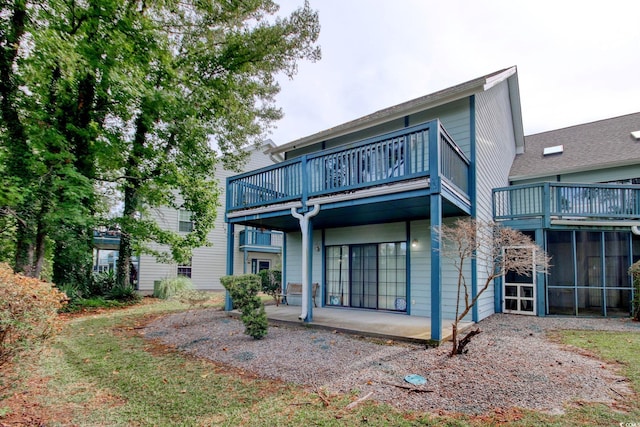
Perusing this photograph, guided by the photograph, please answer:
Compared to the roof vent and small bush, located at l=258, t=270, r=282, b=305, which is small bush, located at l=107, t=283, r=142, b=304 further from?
the roof vent

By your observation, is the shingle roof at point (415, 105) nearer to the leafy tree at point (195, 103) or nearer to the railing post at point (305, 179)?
the railing post at point (305, 179)

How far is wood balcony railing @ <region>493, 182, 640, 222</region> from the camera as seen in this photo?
30.0ft

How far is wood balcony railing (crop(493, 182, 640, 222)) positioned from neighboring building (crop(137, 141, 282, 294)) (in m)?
11.7

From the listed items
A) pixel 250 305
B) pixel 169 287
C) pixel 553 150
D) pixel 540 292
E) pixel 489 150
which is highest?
pixel 553 150

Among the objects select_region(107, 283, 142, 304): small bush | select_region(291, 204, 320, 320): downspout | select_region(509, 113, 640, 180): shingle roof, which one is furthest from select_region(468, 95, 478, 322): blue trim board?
select_region(107, 283, 142, 304): small bush

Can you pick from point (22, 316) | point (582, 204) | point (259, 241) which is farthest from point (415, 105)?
point (259, 241)

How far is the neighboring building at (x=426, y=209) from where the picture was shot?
7.04 metres

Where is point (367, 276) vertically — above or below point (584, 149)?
below

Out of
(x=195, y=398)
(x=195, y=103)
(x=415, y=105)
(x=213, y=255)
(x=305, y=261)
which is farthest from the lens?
(x=213, y=255)

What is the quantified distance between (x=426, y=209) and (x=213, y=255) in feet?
47.3

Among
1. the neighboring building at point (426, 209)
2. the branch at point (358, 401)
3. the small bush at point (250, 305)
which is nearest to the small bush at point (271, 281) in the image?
the neighboring building at point (426, 209)

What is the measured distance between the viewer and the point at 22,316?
3.31 meters

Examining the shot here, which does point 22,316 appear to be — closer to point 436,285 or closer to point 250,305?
point 250,305

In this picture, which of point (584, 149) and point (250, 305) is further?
point (584, 149)
